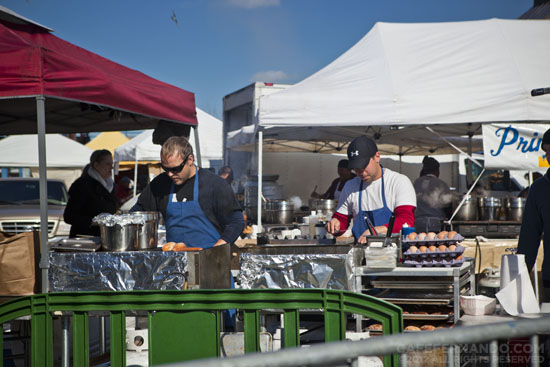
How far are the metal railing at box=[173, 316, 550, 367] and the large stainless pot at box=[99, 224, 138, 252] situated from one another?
243cm

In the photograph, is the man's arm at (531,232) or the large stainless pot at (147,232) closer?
the man's arm at (531,232)

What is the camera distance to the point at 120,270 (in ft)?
12.9

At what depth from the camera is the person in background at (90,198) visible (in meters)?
6.55

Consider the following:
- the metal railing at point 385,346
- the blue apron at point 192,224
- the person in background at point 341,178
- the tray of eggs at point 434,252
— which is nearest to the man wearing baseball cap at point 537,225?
the tray of eggs at point 434,252

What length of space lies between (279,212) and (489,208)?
280 cm

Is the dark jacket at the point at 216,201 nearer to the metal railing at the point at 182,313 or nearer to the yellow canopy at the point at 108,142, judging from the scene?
the metal railing at the point at 182,313

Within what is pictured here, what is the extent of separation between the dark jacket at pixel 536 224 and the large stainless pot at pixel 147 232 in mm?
2590

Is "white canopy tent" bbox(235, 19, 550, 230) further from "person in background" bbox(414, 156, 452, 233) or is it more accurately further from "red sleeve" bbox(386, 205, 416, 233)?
"red sleeve" bbox(386, 205, 416, 233)

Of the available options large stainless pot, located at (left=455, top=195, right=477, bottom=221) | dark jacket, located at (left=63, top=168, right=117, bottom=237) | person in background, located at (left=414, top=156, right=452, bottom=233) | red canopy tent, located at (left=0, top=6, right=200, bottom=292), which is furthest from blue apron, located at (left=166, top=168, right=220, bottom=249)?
large stainless pot, located at (left=455, top=195, right=477, bottom=221)

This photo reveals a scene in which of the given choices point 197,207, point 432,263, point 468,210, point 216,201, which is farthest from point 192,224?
point 468,210

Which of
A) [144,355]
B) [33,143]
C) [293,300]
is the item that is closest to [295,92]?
[144,355]

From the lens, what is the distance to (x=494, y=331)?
183 cm

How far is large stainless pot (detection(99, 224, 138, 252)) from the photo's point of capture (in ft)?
13.1

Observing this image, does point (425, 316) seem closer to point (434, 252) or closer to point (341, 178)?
point (434, 252)
